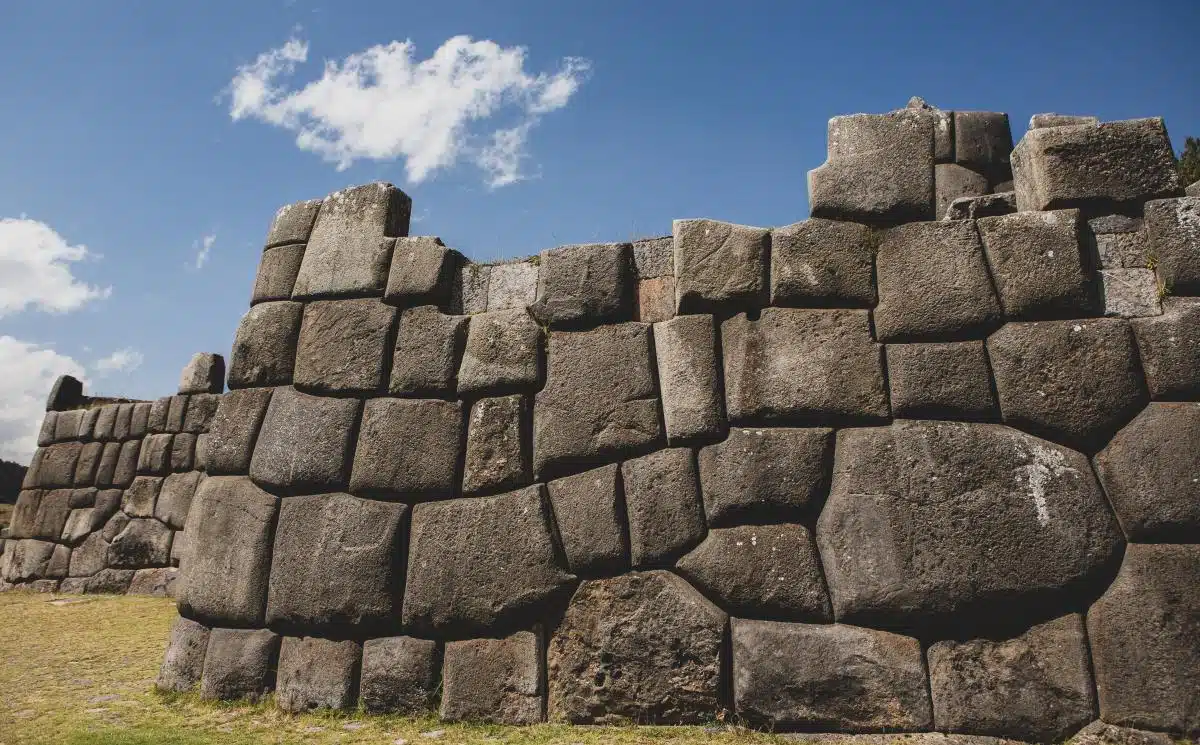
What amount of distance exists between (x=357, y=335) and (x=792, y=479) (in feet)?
8.87

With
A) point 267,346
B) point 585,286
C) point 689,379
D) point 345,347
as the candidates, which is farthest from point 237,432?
point 689,379

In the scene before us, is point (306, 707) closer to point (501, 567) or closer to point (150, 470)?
point (501, 567)

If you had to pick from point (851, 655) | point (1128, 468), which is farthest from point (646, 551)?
point (1128, 468)

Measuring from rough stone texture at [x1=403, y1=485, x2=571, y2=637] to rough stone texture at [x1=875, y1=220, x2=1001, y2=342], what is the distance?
6.79ft

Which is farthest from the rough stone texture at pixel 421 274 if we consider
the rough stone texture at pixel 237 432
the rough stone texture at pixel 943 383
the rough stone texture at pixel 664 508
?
the rough stone texture at pixel 943 383

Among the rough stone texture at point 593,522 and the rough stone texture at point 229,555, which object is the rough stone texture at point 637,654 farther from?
the rough stone texture at point 229,555

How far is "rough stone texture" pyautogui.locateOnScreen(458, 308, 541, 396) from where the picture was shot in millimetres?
4125

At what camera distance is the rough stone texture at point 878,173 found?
381 cm

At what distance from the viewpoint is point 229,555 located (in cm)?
436

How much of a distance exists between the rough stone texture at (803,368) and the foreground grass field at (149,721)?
61.0 inches

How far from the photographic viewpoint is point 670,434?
3.79 metres

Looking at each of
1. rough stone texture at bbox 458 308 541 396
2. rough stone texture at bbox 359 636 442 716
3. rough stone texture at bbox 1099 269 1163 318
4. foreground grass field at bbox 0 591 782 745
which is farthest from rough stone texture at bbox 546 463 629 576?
rough stone texture at bbox 1099 269 1163 318

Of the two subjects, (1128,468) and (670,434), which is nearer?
(1128,468)

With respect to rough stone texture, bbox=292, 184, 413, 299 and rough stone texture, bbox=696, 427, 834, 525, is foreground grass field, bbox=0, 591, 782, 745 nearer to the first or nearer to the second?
rough stone texture, bbox=696, 427, 834, 525
